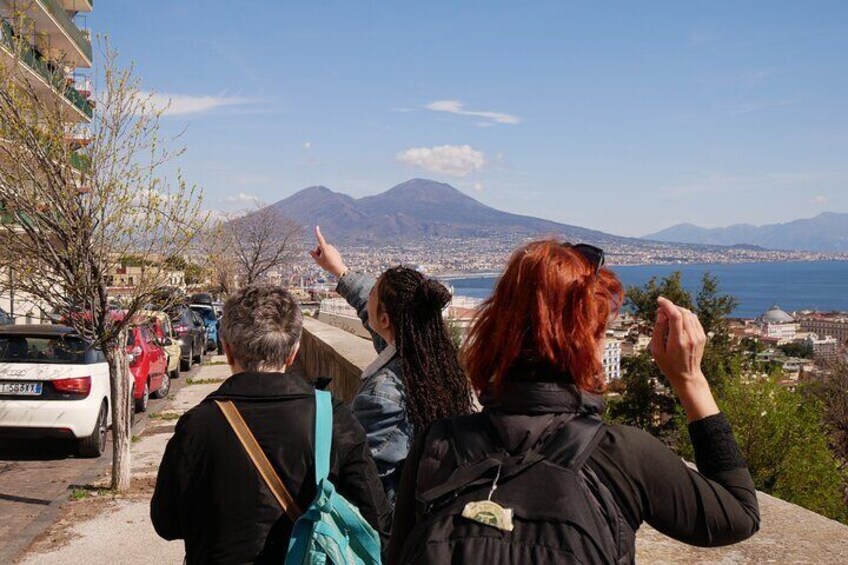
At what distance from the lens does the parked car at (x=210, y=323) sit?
31.4 m

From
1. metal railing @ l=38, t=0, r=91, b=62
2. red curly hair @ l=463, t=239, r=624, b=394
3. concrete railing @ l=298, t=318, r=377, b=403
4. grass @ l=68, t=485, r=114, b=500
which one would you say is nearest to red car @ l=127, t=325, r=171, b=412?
concrete railing @ l=298, t=318, r=377, b=403

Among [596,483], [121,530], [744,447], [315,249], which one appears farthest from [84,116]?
[596,483]

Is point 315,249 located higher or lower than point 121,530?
higher

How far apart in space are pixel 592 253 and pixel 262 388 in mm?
1366

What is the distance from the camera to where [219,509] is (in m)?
2.86

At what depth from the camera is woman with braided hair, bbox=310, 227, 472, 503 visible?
328 cm

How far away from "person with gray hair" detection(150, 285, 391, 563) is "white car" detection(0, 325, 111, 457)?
814 centimetres

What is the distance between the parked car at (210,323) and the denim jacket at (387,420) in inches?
1108

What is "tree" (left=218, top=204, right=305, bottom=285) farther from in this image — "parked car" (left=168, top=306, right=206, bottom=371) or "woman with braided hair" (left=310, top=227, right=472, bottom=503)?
"woman with braided hair" (left=310, top=227, right=472, bottom=503)

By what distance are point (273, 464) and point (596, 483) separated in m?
1.40

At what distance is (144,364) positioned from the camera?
15.9 metres

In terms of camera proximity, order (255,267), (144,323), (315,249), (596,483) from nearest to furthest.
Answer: (596,483), (315,249), (144,323), (255,267)

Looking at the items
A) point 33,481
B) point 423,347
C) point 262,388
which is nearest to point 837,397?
point 33,481

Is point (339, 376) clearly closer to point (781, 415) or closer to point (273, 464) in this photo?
point (781, 415)
